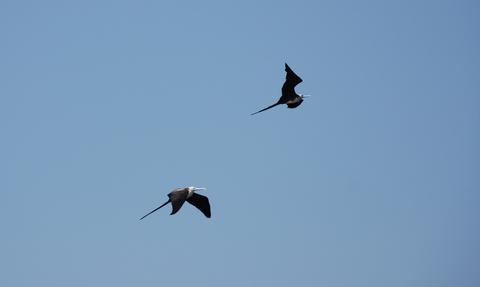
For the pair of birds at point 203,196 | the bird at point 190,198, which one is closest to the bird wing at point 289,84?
the pair of birds at point 203,196

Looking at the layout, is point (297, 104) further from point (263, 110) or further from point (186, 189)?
point (186, 189)

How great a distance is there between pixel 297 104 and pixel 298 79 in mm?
1783

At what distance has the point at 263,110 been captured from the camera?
50.2 meters

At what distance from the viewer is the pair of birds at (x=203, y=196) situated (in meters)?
45.6

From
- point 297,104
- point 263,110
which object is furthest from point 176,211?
point 297,104

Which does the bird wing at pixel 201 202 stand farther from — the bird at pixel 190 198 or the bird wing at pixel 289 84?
the bird wing at pixel 289 84

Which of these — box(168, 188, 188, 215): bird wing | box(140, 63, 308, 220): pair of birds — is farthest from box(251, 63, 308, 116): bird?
box(168, 188, 188, 215): bird wing

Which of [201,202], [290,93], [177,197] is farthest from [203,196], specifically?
[290,93]

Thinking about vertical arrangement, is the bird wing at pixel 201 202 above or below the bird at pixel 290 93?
below

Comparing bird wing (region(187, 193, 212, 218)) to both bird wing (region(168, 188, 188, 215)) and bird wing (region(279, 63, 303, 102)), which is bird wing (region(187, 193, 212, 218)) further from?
bird wing (region(279, 63, 303, 102))

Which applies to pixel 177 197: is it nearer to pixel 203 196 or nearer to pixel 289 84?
pixel 203 196

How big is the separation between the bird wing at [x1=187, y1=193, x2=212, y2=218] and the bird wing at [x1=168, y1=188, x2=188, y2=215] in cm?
132

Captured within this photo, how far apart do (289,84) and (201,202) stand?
25.5 feet

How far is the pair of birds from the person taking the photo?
45562 millimetres
